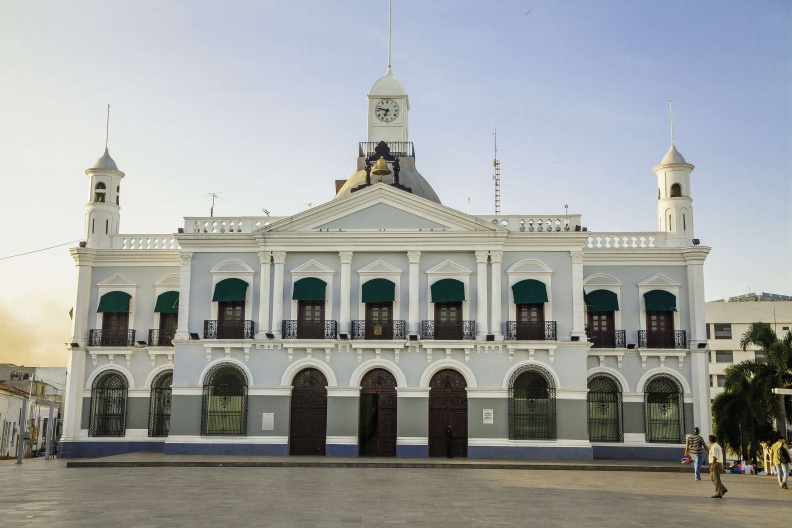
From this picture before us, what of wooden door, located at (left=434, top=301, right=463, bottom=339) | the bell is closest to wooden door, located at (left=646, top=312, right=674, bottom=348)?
wooden door, located at (left=434, top=301, right=463, bottom=339)

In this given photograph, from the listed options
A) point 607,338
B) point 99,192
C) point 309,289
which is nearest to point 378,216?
point 309,289

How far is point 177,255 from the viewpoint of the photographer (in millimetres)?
35906

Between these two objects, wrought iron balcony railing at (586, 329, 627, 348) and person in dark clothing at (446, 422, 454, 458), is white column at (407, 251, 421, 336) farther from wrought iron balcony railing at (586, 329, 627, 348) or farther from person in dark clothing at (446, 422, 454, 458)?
wrought iron balcony railing at (586, 329, 627, 348)

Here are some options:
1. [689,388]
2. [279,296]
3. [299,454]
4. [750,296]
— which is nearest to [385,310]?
[279,296]

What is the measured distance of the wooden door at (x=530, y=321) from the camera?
3228 cm

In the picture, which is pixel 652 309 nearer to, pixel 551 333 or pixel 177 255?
pixel 551 333

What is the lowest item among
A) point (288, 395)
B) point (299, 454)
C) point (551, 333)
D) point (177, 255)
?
point (299, 454)

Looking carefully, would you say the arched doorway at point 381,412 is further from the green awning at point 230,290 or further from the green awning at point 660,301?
the green awning at point 660,301

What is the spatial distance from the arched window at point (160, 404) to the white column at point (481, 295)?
12.6m

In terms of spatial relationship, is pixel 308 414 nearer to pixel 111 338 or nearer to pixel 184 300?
pixel 184 300

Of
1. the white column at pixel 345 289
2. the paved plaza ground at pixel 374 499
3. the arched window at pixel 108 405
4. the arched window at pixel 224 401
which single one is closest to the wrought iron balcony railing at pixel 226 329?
the arched window at pixel 224 401

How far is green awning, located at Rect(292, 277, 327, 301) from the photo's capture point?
1282 inches

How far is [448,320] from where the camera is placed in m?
32.6

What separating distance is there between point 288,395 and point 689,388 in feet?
50.1
